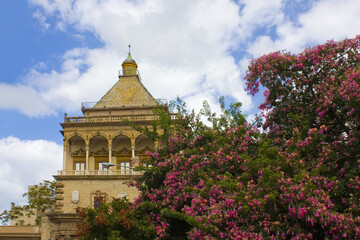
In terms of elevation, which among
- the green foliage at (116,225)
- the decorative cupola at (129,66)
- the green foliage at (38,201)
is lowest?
the green foliage at (116,225)

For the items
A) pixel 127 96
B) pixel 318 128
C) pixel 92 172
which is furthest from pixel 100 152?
pixel 318 128

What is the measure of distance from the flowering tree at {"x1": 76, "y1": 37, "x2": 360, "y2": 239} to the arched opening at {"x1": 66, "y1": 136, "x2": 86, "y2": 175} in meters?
16.7

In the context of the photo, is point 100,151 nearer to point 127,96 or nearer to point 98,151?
point 98,151

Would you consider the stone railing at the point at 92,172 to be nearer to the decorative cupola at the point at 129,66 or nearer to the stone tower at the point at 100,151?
the stone tower at the point at 100,151

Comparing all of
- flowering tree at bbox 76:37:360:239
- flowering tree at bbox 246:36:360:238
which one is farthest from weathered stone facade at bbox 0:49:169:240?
flowering tree at bbox 246:36:360:238

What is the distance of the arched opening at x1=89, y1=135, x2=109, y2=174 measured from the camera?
32.0 m

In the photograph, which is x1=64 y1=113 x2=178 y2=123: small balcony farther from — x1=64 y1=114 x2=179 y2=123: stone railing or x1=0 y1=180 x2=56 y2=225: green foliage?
x1=0 y1=180 x2=56 y2=225: green foliage

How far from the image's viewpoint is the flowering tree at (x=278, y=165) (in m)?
10.5

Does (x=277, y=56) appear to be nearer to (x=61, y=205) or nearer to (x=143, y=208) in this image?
(x=143, y=208)

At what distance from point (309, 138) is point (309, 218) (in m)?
2.71

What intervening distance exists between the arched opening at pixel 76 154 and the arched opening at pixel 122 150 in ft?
7.72

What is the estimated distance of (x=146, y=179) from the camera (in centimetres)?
1627

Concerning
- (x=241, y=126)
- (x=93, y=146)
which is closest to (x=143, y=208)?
(x=241, y=126)

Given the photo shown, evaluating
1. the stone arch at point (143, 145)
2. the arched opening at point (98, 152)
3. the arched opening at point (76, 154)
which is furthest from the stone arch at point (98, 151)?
the stone arch at point (143, 145)
